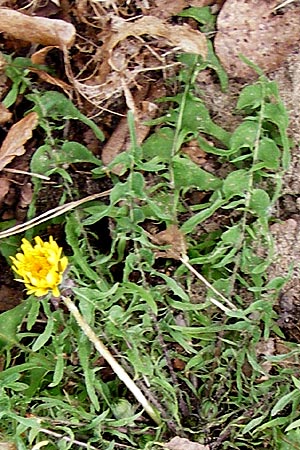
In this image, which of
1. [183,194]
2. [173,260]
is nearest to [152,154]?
[183,194]

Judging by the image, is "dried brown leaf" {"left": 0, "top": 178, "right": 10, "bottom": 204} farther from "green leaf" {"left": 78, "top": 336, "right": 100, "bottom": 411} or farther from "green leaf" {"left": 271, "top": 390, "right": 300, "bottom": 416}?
"green leaf" {"left": 271, "top": 390, "right": 300, "bottom": 416}

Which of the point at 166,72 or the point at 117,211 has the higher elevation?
the point at 166,72

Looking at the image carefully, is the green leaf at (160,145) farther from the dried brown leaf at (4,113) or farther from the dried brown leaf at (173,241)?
the dried brown leaf at (4,113)

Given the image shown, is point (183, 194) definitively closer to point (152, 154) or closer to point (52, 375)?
point (152, 154)

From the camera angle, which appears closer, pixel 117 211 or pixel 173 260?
pixel 117 211

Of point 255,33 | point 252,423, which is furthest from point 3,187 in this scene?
point 252,423

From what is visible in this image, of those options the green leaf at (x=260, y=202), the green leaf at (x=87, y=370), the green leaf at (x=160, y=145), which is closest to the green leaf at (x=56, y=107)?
the green leaf at (x=160, y=145)
